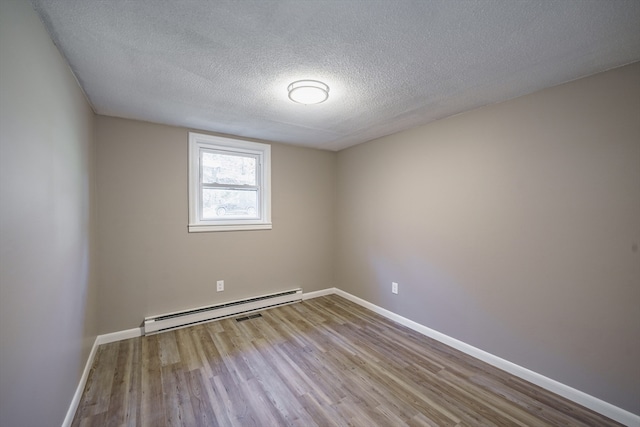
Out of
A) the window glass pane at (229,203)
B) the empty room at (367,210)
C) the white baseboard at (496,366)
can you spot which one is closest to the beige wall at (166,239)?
the empty room at (367,210)

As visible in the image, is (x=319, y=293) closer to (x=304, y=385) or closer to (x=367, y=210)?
(x=367, y=210)

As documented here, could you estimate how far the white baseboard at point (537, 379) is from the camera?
66.6 inches

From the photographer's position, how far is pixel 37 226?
126 cm

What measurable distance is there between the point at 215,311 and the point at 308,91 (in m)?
2.68

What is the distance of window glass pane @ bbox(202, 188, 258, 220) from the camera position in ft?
10.7

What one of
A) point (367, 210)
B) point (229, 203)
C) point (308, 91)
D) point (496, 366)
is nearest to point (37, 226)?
point (308, 91)

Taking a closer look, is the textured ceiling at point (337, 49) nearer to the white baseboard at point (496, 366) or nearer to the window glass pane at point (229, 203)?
the window glass pane at point (229, 203)

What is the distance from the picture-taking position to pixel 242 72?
5.90ft

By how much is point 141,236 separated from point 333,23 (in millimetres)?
2750

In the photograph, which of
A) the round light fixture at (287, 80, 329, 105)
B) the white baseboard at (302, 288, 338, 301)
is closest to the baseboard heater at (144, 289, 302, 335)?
the white baseboard at (302, 288, 338, 301)

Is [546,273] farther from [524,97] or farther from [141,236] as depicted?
[141,236]

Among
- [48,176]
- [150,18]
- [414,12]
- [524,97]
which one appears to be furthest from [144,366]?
[524,97]

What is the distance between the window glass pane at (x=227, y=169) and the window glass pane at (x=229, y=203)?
13 centimetres

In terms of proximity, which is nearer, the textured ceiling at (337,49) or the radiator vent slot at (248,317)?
the textured ceiling at (337,49)
